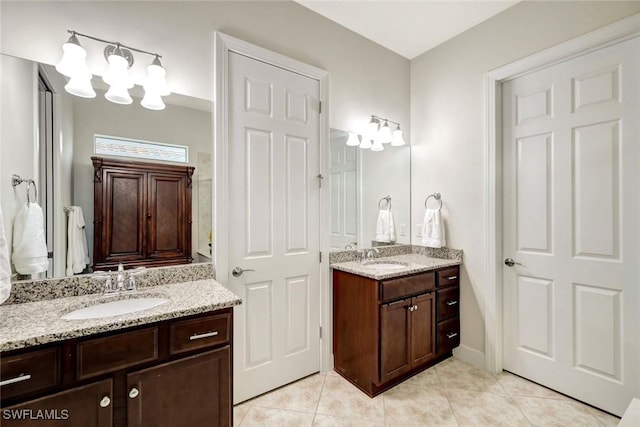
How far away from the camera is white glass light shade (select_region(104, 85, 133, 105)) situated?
151 cm

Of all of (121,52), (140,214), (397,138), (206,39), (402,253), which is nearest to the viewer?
(121,52)

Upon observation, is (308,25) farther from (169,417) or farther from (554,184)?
(169,417)

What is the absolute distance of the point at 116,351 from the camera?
1151 millimetres

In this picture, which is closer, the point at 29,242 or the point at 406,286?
the point at 29,242

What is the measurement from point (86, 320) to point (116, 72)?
120cm

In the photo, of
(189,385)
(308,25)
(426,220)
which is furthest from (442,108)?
(189,385)

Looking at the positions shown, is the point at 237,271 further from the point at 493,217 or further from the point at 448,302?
the point at 493,217

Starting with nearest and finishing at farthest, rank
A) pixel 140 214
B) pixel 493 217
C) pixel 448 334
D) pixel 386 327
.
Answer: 1. pixel 140 214
2. pixel 386 327
3. pixel 493 217
4. pixel 448 334

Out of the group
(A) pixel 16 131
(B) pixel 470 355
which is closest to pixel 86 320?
(A) pixel 16 131

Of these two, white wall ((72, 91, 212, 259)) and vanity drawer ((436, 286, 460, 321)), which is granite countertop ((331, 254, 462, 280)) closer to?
vanity drawer ((436, 286, 460, 321))

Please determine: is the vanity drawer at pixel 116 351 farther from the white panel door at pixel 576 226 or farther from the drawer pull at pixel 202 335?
the white panel door at pixel 576 226

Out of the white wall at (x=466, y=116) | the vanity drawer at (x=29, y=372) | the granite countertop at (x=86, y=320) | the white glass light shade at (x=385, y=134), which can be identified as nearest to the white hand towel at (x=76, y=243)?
the granite countertop at (x=86, y=320)

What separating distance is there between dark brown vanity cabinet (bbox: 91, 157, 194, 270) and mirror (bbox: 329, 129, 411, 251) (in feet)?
3.65

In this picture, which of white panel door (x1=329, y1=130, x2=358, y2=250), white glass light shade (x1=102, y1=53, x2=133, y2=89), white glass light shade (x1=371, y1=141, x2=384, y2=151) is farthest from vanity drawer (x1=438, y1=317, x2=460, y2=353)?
white glass light shade (x1=102, y1=53, x2=133, y2=89)
